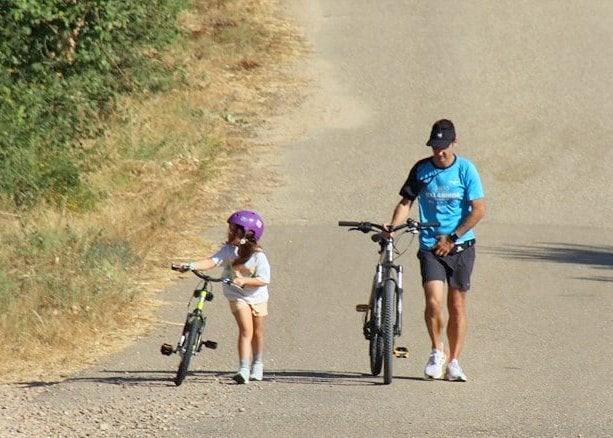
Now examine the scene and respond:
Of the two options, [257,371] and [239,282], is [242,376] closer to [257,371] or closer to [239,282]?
[257,371]

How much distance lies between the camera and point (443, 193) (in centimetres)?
1003

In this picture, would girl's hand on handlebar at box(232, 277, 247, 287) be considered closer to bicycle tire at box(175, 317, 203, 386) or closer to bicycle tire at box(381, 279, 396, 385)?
bicycle tire at box(175, 317, 203, 386)

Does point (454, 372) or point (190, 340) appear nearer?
point (190, 340)

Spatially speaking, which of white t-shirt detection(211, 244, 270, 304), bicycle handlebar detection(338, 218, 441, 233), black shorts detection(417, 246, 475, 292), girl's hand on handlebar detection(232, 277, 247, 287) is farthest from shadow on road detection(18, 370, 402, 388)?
bicycle handlebar detection(338, 218, 441, 233)

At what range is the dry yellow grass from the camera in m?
11.5

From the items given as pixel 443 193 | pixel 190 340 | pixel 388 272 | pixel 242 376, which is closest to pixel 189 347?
pixel 190 340

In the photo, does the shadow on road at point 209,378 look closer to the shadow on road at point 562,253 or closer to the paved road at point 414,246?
the paved road at point 414,246

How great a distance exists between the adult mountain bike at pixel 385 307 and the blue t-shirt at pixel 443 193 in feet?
0.40

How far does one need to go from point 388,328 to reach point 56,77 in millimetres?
7877

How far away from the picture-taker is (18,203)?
16344mm

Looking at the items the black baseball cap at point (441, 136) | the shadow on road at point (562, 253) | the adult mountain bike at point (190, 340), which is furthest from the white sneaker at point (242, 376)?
the shadow on road at point (562, 253)

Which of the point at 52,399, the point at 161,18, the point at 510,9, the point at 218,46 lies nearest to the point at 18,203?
the point at 161,18

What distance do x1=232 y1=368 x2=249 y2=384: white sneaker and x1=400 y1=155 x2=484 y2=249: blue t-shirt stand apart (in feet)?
5.14

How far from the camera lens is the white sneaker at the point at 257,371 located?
10047mm
